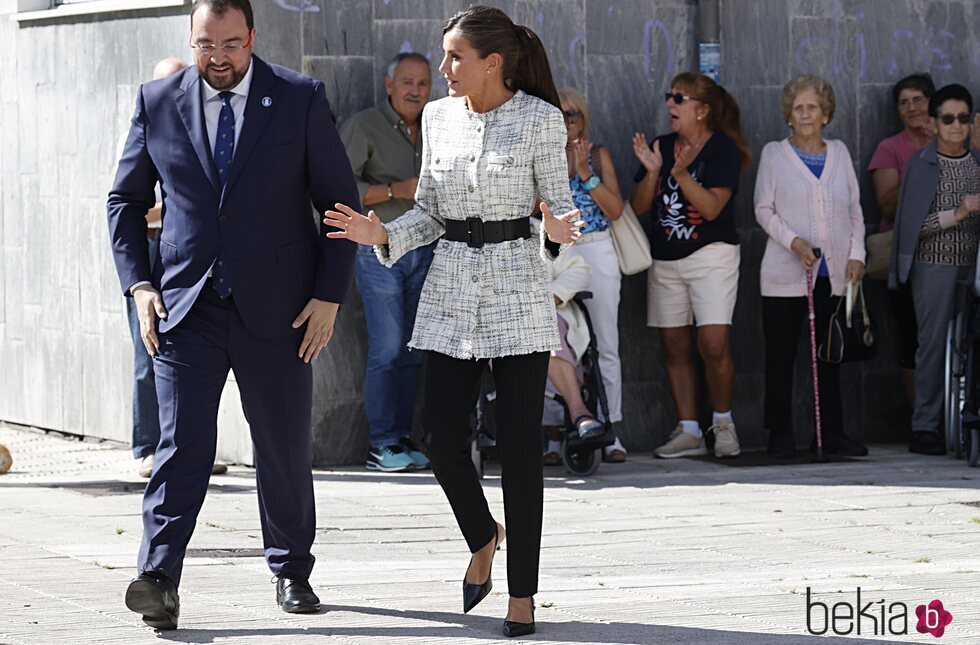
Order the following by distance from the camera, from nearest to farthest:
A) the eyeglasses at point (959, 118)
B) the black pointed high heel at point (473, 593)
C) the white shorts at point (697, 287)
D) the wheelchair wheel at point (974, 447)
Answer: the black pointed high heel at point (473, 593) → the wheelchair wheel at point (974, 447) → the white shorts at point (697, 287) → the eyeglasses at point (959, 118)

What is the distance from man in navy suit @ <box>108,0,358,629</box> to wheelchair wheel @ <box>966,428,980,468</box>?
551 centimetres

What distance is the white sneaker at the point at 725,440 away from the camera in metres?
11.6

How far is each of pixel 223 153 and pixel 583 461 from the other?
14.9 ft

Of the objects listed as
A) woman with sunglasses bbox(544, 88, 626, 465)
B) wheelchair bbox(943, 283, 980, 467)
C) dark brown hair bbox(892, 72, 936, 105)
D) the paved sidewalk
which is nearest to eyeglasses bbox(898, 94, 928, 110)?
dark brown hair bbox(892, 72, 936, 105)

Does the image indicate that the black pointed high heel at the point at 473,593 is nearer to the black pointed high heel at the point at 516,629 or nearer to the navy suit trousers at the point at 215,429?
the black pointed high heel at the point at 516,629

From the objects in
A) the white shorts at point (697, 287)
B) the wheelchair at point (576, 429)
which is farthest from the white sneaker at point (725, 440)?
the wheelchair at point (576, 429)

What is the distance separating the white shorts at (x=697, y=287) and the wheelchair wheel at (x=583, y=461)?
1418 millimetres

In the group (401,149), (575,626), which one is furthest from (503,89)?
(401,149)

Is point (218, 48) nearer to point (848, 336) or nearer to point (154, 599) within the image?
point (154, 599)

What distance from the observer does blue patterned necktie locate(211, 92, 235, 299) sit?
6.48 metres

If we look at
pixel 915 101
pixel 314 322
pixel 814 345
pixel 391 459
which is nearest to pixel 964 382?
pixel 814 345

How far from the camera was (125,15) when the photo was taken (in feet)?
38.2

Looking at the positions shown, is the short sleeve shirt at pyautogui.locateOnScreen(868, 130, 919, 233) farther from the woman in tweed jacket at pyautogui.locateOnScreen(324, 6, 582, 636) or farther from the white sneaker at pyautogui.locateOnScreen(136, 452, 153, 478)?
the woman in tweed jacket at pyautogui.locateOnScreen(324, 6, 582, 636)

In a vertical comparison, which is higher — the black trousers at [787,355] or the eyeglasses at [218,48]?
Result: the eyeglasses at [218,48]
